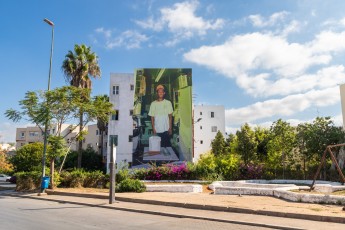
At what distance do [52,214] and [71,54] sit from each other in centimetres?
2672

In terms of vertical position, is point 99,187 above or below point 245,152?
below

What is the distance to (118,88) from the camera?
1935 inches

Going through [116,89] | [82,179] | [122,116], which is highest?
[116,89]

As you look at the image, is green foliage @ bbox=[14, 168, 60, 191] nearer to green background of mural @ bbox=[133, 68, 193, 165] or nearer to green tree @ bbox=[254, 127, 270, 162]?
green tree @ bbox=[254, 127, 270, 162]

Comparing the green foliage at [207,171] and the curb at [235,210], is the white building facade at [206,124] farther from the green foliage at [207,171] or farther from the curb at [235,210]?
the curb at [235,210]

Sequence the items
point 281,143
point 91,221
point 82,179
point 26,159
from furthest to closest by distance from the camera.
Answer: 1. point 26,159
2. point 281,143
3. point 82,179
4. point 91,221

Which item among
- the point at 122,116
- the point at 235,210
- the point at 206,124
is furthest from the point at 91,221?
the point at 206,124

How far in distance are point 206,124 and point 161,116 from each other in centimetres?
2182

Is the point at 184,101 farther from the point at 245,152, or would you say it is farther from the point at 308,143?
the point at 308,143

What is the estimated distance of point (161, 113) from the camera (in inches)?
1861

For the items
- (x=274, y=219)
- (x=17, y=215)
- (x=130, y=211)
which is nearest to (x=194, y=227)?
(x=274, y=219)

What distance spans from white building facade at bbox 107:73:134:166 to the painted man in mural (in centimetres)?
360

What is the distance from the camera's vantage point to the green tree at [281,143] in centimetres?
3028

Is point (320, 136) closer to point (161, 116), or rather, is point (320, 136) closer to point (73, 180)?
point (73, 180)
